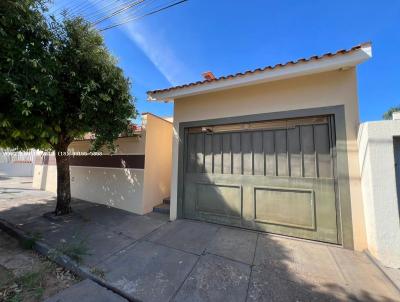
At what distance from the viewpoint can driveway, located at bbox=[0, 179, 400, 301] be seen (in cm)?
213

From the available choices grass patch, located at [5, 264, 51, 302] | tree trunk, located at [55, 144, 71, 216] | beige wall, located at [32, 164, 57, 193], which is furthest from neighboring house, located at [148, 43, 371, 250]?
beige wall, located at [32, 164, 57, 193]

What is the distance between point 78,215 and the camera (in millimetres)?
4949

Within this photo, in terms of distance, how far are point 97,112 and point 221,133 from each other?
2.91m

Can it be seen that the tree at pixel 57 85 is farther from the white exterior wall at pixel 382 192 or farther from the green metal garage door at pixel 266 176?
the white exterior wall at pixel 382 192

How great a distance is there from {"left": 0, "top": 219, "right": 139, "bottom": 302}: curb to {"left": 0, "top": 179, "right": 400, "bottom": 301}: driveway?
0.08 m

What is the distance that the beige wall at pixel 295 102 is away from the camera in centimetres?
313

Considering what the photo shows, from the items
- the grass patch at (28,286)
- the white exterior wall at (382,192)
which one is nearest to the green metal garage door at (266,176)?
the white exterior wall at (382,192)

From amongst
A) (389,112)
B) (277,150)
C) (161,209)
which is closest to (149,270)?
(161,209)

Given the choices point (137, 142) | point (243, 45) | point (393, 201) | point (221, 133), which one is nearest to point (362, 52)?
point (393, 201)

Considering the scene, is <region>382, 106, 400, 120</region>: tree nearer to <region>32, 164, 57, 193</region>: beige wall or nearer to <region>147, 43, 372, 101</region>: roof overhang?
<region>147, 43, 372, 101</region>: roof overhang

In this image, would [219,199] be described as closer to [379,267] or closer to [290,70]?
[379,267]

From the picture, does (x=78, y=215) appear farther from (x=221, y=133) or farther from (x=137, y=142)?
(x=221, y=133)

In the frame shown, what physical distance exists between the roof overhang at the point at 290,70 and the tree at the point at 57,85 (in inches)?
60.3

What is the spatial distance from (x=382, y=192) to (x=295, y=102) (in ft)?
6.61
